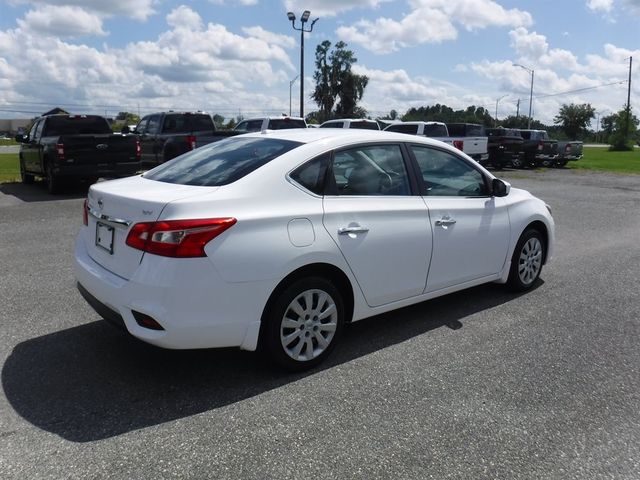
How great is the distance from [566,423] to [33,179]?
1491cm

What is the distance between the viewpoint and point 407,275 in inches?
172

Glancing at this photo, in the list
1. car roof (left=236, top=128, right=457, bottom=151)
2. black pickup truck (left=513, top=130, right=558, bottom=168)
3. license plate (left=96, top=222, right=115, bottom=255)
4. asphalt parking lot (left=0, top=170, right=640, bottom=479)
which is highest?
black pickup truck (left=513, top=130, right=558, bottom=168)

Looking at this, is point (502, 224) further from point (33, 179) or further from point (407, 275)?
point (33, 179)

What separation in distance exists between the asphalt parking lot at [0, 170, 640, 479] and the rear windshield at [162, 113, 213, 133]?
11712 millimetres

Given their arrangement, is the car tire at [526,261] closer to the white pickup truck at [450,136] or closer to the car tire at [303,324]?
the car tire at [303,324]

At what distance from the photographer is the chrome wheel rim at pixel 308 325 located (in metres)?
3.71

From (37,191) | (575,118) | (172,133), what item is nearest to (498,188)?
(37,191)

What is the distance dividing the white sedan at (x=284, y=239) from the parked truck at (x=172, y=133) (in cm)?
1125

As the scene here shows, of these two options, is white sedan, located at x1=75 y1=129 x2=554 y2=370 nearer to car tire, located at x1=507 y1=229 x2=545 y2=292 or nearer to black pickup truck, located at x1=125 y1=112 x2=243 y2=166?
car tire, located at x1=507 y1=229 x2=545 y2=292

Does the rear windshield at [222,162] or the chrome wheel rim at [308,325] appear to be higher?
the rear windshield at [222,162]

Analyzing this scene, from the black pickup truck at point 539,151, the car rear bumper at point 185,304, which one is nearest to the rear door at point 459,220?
the car rear bumper at point 185,304

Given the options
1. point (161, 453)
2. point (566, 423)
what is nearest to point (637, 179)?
point (566, 423)

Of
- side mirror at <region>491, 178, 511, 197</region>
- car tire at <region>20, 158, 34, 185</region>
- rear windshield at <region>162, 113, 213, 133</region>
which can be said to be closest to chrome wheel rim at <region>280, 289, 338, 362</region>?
side mirror at <region>491, 178, 511, 197</region>

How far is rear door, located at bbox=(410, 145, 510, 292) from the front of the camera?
4.59m
